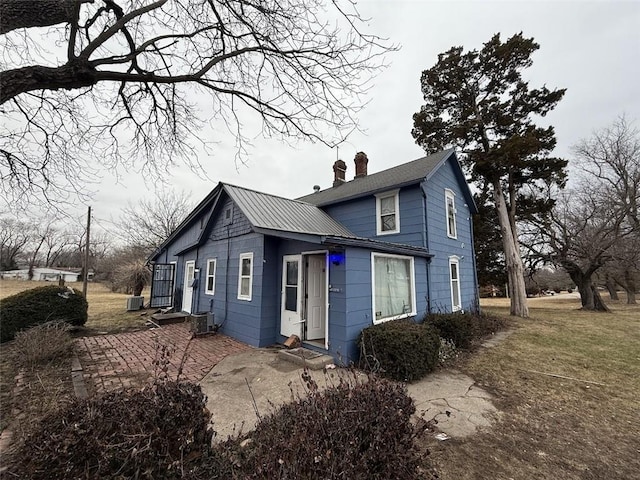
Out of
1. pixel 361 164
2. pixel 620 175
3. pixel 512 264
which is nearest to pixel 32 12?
pixel 361 164

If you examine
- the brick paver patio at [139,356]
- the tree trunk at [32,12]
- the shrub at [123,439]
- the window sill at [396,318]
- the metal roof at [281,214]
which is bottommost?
the brick paver patio at [139,356]

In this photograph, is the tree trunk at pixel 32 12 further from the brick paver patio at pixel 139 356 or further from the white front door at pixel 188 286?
the white front door at pixel 188 286

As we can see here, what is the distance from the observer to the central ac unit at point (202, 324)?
8.37 metres

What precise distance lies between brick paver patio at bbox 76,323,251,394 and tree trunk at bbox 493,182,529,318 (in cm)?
1395

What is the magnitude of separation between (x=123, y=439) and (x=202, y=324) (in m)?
7.03

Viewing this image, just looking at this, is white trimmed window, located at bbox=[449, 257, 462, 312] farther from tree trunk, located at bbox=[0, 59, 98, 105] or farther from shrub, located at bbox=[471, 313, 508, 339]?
tree trunk, located at bbox=[0, 59, 98, 105]

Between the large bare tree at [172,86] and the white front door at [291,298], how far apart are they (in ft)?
10.7

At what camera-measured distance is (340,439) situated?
194cm

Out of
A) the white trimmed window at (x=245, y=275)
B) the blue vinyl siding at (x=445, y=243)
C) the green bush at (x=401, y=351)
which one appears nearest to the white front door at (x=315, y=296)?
the green bush at (x=401, y=351)

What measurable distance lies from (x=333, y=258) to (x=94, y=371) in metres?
5.39

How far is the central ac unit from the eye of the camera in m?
8.37

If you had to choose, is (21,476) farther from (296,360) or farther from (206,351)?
(206,351)

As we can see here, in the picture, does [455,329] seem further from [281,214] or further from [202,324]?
[202,324]

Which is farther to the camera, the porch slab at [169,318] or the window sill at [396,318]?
the porch slab at [169,318]
